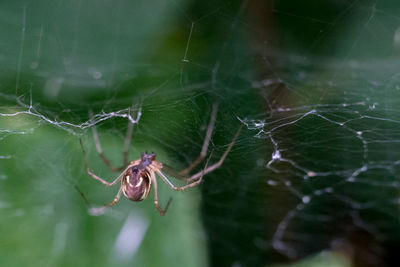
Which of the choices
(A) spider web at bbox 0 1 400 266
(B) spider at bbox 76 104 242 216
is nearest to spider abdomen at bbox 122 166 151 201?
(B) spider at bbox 76 104 242 216

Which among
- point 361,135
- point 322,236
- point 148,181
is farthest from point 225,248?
point 361,135

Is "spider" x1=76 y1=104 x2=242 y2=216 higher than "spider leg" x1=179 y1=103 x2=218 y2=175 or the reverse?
the reverse

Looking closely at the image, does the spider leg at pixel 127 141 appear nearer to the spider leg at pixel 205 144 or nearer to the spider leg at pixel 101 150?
the spider leg at pixel 101 150

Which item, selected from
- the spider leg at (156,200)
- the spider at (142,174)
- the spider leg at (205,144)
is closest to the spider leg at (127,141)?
the spider at (142,174)

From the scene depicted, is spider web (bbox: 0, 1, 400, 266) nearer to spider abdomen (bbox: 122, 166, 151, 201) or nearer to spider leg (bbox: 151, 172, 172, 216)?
spider leg (bbox: 151, 172, 172, 216)

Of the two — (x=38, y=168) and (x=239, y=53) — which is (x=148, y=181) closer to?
(x=38, y=168)

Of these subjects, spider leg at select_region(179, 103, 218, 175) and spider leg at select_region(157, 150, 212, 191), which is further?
spider leg at select_region(157, 150, 212, 191)

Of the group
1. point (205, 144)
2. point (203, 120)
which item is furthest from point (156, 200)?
point (203, 120)
